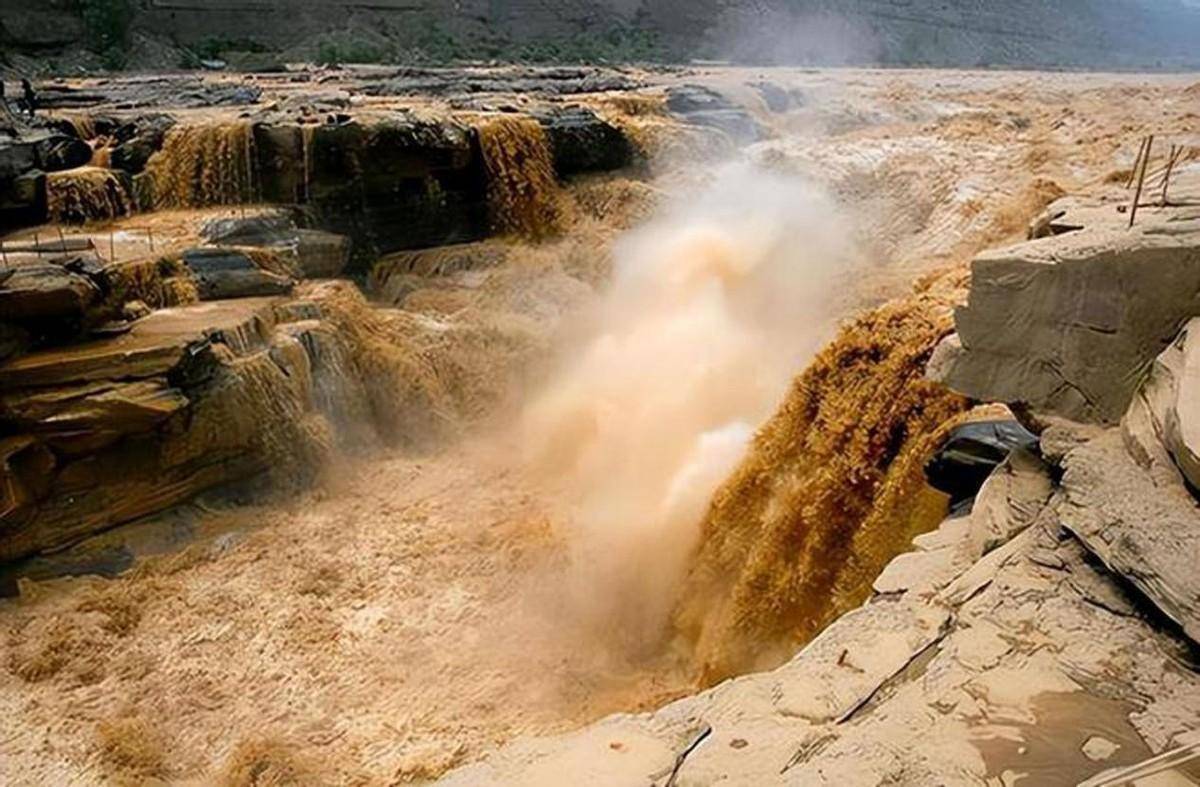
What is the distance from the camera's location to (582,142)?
11.5 meters

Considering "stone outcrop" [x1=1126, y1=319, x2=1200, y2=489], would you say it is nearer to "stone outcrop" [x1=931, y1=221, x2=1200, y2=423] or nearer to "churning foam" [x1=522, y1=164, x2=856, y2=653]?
"stone outcrop" [x1=931, y1=221, x2=1200, y2=423]

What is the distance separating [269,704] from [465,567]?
1.65m

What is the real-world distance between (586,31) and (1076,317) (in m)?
27.9

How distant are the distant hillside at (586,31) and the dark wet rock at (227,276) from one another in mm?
15698

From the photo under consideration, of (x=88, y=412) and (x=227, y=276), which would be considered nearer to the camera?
(x=88, y=412)

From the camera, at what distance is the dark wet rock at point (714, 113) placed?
12984 mm

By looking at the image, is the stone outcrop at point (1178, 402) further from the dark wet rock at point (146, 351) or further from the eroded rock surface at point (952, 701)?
the dark wet rock at point (146, 351)

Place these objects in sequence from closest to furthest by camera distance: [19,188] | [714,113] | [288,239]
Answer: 1. [19,188]
2. [288,239]
3. [714,113]

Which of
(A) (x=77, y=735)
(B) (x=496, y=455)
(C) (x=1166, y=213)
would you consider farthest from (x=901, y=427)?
(A) (x=77, y=735)

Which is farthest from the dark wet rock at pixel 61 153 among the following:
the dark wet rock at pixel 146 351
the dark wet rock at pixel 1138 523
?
the dark wet rock at pixel 1138 523

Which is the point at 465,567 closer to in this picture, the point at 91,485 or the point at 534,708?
the point at 534,708

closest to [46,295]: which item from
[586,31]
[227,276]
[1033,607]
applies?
[227,276]

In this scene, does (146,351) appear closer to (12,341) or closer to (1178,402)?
(12,341)

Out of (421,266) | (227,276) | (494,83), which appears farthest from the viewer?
(494,83)
